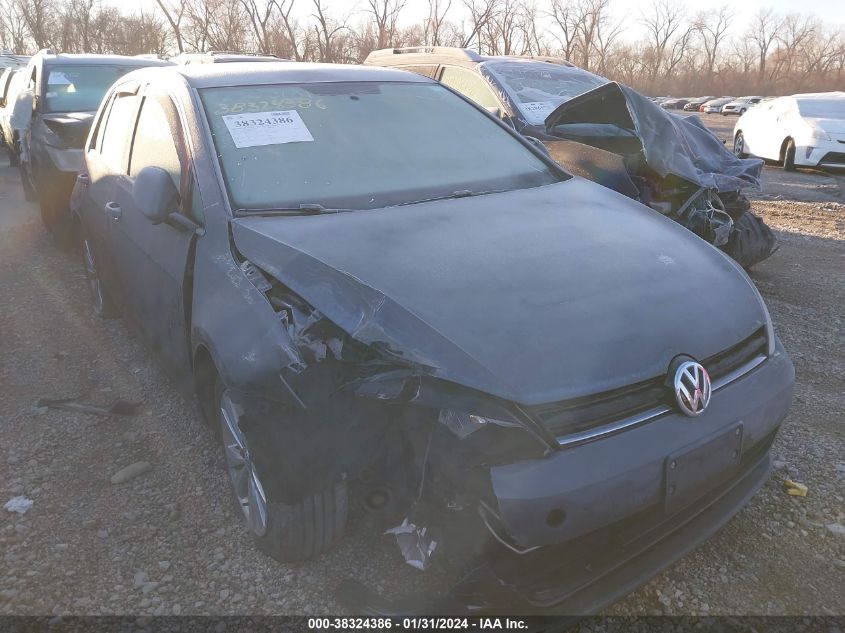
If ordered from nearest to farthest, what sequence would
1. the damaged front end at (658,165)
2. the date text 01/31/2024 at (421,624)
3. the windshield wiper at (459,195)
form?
the date text 01/31/2024 at (421,624) < the windshield wiper at (459,195) < the damaged front end at (658,165)

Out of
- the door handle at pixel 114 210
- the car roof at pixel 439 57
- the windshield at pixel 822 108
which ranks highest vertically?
the car roof at pixel 439 57

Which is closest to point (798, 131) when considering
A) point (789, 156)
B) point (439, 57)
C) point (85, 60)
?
point (789, 156)

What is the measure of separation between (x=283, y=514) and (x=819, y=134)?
1203 cm

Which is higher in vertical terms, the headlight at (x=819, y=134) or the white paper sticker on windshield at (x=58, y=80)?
the white paper sticker on windshield at (x=58, y=80)

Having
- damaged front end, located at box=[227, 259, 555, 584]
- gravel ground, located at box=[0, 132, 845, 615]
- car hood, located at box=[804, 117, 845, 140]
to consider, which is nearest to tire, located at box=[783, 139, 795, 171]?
car hood, located at box=[804, 117, 845, 140]

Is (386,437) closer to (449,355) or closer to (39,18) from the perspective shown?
(449,355)

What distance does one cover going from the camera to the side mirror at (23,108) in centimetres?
762

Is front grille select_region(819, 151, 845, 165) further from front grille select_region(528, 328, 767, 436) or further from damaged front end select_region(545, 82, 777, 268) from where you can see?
front grille select_region(528, 328, 767, 436)

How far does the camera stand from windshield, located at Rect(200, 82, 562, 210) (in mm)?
2664

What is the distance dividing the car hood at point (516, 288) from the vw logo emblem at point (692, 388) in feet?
0.22

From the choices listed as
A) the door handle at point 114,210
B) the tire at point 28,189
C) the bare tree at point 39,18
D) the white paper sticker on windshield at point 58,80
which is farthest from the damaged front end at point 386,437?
the bare tree at point 39,18

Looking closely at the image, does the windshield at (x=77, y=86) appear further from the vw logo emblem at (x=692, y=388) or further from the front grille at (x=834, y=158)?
the front grille at (x=834, y=158)

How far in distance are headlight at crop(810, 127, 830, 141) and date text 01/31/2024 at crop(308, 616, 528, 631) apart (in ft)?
39.0

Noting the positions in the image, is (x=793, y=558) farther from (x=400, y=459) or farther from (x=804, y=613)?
(x=400, y=459)
